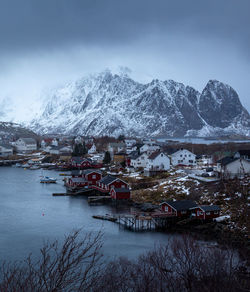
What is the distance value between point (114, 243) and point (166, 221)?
5.76 meters

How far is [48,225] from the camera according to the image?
22.8 meters

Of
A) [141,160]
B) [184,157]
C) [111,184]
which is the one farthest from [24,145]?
[111,184]

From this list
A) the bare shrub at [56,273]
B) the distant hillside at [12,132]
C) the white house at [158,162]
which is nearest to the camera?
the bare shrub at [56,273]

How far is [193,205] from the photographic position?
24.0m

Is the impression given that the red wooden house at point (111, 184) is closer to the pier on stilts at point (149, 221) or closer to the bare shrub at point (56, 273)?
the pier on stilts at point (149, 221)

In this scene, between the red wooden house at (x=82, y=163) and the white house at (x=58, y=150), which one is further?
the white house at (x=58, y=150)

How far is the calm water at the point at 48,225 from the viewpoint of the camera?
Result: 18.2m

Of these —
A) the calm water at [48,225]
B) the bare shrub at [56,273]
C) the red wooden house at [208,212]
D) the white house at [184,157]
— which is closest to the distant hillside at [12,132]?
the white house at [184,157]

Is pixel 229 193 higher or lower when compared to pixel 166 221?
higher

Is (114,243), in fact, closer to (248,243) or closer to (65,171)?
(248,243)

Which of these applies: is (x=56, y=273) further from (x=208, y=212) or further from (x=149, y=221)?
(x=208, y=212)

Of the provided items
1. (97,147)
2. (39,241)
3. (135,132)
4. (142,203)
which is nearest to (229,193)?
(142,203)

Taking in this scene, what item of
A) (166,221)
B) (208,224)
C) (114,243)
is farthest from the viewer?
(166,221)

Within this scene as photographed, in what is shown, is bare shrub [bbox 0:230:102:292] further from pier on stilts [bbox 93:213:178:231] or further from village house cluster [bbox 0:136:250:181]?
village house cluster [bbox 0:136:250:181]
